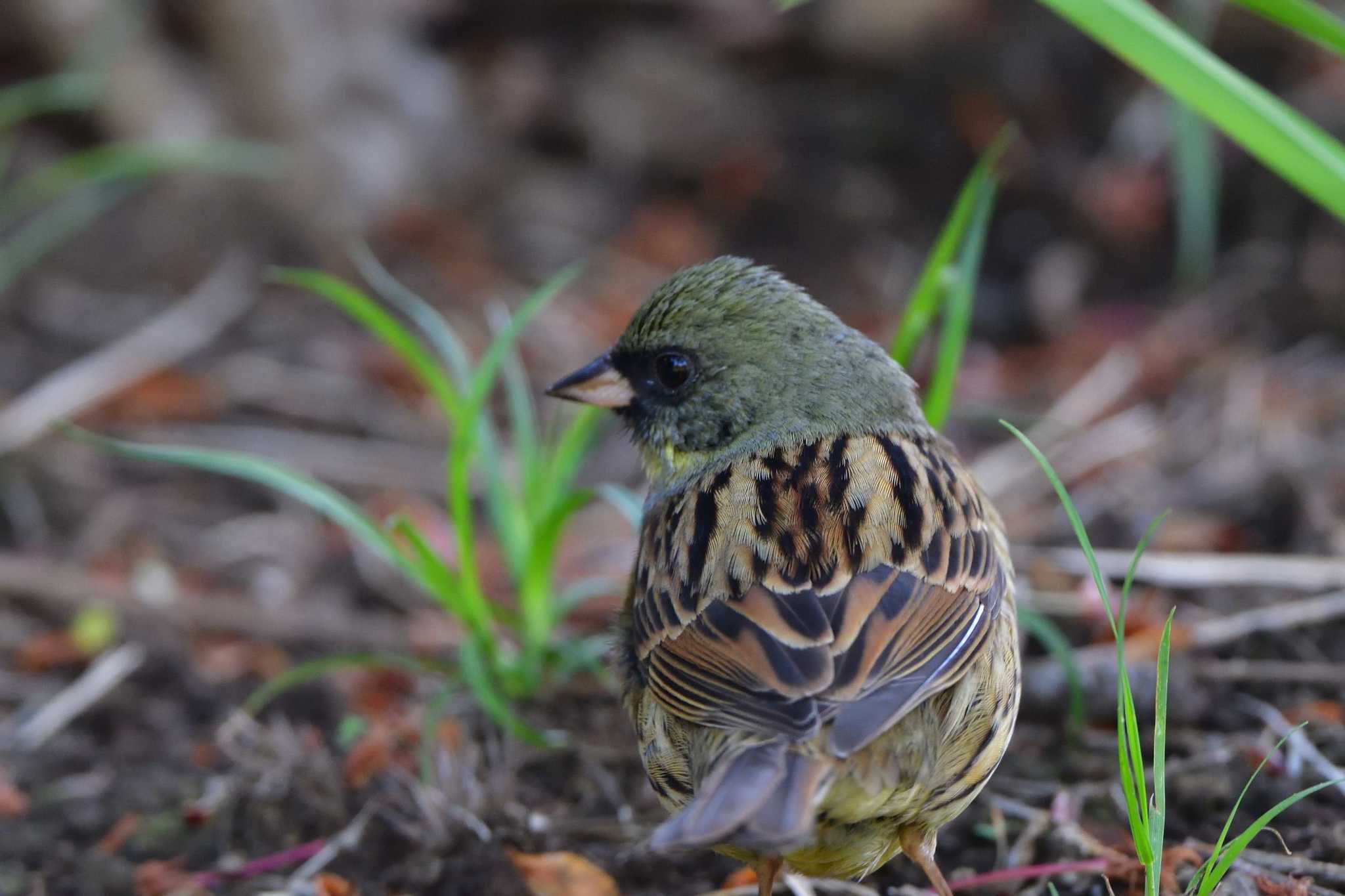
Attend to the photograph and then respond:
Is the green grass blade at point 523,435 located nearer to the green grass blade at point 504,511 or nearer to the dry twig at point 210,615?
the green grass blade at point 504,511

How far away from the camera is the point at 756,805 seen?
2535 mm

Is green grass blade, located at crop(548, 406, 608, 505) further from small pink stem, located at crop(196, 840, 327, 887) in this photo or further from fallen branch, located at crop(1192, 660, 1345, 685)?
fallen branch, located at crop(1192, 660, 1345, 685)

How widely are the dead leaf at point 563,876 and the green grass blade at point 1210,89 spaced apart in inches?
84.3

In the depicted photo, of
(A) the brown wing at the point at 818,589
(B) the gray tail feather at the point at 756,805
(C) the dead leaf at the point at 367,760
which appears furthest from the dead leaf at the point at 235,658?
(B) the gray tail feather at the point at 756,805

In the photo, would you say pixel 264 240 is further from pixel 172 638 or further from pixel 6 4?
pixel 172 638

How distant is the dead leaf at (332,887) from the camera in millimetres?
3488

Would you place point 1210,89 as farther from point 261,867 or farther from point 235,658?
point 235,658

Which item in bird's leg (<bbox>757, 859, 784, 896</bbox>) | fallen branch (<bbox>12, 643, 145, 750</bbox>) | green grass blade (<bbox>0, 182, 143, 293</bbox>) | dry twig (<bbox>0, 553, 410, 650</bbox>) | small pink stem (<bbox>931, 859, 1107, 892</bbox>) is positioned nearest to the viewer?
bird's leg (<bbox>757, 859, 784, 896</bbox>)

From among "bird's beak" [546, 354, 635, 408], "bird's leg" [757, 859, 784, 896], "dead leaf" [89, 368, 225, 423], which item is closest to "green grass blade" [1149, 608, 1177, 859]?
"bird's leg" [757, 859, 784, 896]

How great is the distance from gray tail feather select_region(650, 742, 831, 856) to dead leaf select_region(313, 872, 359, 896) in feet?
4.01

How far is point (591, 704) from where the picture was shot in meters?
4.39

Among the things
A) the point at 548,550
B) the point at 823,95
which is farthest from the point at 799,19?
the point at 548,550

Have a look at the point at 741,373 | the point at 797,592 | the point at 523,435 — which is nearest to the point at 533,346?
the point at 523,435

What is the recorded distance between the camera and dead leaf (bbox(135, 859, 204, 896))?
3.61 meters
